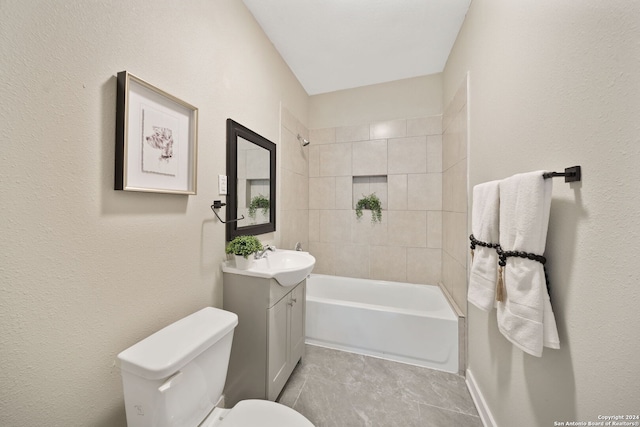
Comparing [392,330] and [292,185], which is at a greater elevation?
[292,185]

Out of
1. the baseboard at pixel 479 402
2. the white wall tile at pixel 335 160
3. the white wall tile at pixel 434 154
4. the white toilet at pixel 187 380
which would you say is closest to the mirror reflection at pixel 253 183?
the white toilet at pixel 187 380

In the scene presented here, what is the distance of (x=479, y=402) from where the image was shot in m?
1.37

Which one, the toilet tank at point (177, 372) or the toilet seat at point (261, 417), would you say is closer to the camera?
the toilet tank at point (177, 372)

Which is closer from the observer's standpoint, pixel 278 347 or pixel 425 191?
pixel 278 347

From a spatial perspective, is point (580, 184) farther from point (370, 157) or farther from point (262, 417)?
point (370, 157)

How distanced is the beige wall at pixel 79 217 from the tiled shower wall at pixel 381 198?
5.81ft

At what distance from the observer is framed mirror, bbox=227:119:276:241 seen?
1461 millimetres

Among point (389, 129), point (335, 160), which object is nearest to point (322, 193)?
point (335, 160)

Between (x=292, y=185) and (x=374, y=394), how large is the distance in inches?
74.0

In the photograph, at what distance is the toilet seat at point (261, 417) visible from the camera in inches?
A: 34.2

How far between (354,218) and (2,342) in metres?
2.48

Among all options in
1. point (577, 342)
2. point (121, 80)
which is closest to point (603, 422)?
point (577, 342)

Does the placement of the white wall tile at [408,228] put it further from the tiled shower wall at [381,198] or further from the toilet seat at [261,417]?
the toilet seat at [261,417]

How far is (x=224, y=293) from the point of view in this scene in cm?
138
